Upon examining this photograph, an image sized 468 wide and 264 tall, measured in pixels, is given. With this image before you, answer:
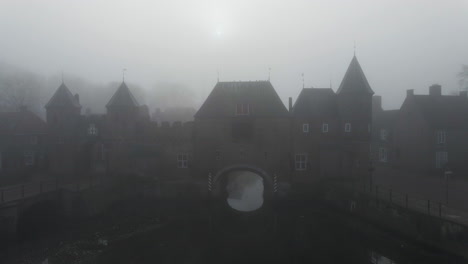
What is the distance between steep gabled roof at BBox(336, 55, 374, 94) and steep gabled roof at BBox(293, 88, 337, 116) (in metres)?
1.12

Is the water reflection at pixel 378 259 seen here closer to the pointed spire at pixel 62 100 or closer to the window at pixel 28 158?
the pointed spire at pixel 62 100

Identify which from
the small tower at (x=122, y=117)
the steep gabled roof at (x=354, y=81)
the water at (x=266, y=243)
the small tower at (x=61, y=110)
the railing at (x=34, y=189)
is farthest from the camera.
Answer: the small tower at (x=61, y=110)

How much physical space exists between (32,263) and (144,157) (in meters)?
15.0

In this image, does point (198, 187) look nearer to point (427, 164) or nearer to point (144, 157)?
point (144, 157)

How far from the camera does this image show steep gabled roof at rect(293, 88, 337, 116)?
32.9 meters

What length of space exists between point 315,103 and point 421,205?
44.2 ft

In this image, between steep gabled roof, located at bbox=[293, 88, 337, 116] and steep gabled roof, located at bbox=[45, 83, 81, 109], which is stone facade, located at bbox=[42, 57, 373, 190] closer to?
steep gabled roof, located at bbox=[293, 88, 337, 116]

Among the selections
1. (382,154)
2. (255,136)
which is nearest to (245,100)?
(255,136)

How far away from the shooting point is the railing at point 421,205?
1908 centimetres

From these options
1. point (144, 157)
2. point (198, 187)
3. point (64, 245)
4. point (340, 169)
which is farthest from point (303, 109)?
point (64, 245)

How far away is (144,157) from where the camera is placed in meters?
33.2

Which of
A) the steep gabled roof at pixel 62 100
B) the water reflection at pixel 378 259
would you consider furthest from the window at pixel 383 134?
the steep gabled roof at pixel 62 100

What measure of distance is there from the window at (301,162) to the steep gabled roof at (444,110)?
12762 mm

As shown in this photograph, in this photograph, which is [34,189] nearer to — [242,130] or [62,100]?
[62,100]
